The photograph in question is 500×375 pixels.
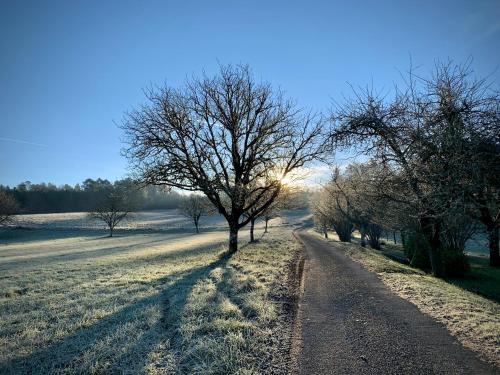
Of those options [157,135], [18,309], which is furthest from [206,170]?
[18,309]

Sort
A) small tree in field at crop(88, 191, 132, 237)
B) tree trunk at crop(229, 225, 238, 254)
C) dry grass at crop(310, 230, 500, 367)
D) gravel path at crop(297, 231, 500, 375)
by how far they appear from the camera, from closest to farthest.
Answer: gravel path at crop(297, 231, 500, 375)
dry grass at crop(310, 230, 500, 367)
tree trunk at crop(229, 225, 238, 254)
small tree in field at crop(88, 191, 132, 237)

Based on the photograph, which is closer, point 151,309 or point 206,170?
point 151,309

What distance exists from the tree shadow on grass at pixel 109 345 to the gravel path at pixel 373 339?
123 inches

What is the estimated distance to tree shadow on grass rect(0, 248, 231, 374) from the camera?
559cm

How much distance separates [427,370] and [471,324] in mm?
2665

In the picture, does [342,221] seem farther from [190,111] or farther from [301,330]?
[301,330]

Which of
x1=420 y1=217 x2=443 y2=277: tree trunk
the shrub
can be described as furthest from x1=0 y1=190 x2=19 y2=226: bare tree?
the shrub

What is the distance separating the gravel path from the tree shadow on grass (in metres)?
3.13

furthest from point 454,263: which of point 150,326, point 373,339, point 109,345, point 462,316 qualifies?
point 109,345

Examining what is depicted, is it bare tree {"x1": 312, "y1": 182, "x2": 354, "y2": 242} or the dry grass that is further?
bare tree {"x1": 312, "y1": 182, "x2": 354, "y2": 242}

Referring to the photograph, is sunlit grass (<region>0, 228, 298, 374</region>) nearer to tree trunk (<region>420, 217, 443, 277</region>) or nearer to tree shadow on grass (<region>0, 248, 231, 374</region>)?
tree shadow on grass (<region>0, 248, 231, 374</region>)

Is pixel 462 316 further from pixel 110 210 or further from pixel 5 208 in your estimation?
pixel 5 208

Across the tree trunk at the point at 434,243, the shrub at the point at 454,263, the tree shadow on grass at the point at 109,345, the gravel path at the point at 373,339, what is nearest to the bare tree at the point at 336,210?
the shrub at the point at 454,263

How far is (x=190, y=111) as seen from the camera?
63.9ft
